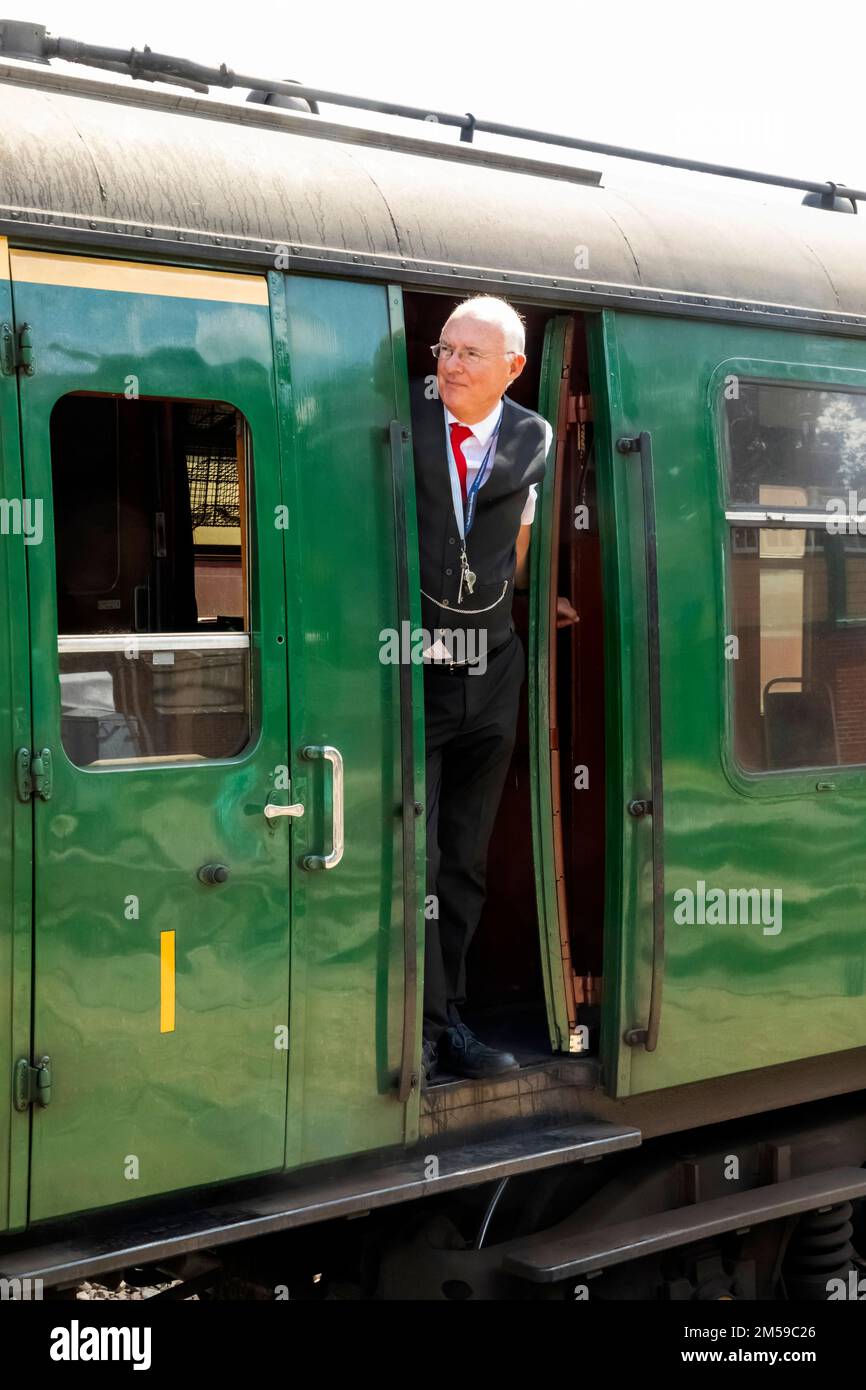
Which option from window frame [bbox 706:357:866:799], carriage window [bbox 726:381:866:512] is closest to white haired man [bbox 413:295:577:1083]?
window frame [bbox 706:357:866:799]

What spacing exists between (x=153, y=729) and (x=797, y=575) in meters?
2.17

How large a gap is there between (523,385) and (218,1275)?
111 inches

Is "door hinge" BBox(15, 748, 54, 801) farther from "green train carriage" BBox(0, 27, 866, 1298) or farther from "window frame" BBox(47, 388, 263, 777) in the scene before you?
"window frame" BBox(47, 388, 263, 777)

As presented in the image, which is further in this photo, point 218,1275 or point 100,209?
point 218,1275

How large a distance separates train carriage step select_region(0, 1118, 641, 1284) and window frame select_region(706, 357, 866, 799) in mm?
1098

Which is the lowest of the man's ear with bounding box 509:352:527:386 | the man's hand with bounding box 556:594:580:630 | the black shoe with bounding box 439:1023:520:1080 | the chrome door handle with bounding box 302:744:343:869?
the black shoe with bounding box 439:1023:520:1080

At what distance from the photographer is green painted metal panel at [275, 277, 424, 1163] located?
3.86 m

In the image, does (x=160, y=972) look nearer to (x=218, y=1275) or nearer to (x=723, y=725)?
(x=218, y=1275)

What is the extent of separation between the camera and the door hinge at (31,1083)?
3404mm

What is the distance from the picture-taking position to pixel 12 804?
3381mm

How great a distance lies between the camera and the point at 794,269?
→ 4973 millimetres

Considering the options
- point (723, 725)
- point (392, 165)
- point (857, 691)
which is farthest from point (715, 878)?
point (392, 165)
